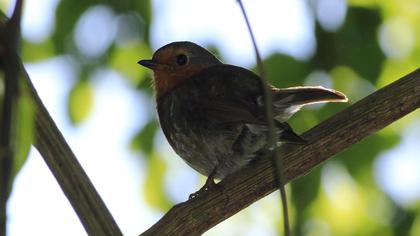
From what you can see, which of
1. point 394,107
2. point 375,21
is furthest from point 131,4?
point 394,107

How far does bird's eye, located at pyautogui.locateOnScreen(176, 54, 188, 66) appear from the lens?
5.03 metres

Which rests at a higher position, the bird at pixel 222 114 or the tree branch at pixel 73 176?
the bird at pixel 222 114

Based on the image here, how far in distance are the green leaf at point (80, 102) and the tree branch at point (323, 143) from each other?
5.76 ft

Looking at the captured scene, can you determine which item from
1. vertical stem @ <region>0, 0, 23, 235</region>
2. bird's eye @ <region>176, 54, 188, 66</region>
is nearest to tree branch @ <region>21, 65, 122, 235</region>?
vertical stem @ <region>0, 0, 23, 235</region>

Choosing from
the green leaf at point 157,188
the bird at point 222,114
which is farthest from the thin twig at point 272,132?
the green leaf at point 157,188

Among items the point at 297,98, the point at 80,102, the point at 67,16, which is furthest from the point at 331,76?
the point at 80,102

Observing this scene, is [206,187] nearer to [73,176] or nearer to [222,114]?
[222,114]

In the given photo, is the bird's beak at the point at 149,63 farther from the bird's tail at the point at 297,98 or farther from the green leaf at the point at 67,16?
the bird's tail at the point at 297,98

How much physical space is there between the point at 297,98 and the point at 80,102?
1.59m

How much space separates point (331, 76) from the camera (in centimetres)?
408

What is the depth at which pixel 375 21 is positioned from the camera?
4.13m

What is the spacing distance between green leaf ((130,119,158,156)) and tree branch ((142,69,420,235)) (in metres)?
1.62

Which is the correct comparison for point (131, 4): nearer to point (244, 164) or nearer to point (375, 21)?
point (244, 164)

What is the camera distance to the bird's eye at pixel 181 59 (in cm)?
503
